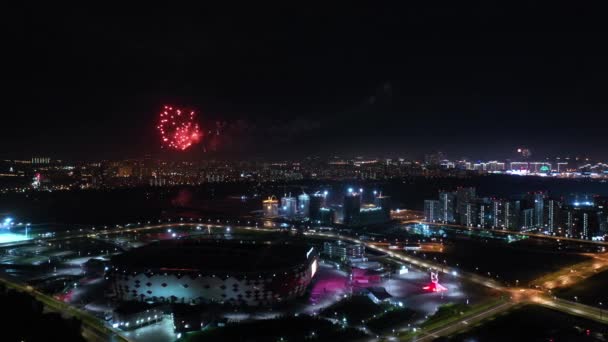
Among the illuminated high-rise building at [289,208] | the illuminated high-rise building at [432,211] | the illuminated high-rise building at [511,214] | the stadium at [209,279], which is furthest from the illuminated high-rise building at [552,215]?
the stadium at [209,279]

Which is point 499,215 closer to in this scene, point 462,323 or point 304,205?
point 304,205

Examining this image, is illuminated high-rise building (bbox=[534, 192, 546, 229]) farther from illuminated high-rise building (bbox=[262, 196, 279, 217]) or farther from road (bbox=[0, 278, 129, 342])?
road (bbox=[0, 278, 129, 342])

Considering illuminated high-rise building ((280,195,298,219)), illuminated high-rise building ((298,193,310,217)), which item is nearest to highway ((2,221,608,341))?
illuminated high-rise building ((298,193,310,217))

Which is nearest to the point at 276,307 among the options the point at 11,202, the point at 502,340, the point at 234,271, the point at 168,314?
the point at 234,271

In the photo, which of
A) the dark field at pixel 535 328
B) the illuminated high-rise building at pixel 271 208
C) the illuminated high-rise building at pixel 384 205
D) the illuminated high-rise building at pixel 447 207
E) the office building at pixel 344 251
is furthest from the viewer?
the illuminated high-rise building at pixel 271 208

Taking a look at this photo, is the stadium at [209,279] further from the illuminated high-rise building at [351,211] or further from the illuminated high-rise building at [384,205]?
the illuminated high-rise building at [384,205]

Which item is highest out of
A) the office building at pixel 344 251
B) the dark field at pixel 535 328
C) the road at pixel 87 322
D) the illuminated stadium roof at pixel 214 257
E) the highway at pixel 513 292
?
the illuminated stadium roof at pixel 214 257

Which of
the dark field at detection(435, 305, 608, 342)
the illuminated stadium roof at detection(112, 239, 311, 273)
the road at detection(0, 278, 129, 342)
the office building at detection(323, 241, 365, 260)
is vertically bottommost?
the road at detection(0, 278, 129, 342)

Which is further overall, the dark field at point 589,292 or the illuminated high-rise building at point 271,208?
the illuminated high-rise building at point 271,208

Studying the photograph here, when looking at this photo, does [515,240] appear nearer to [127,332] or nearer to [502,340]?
[502,340]
